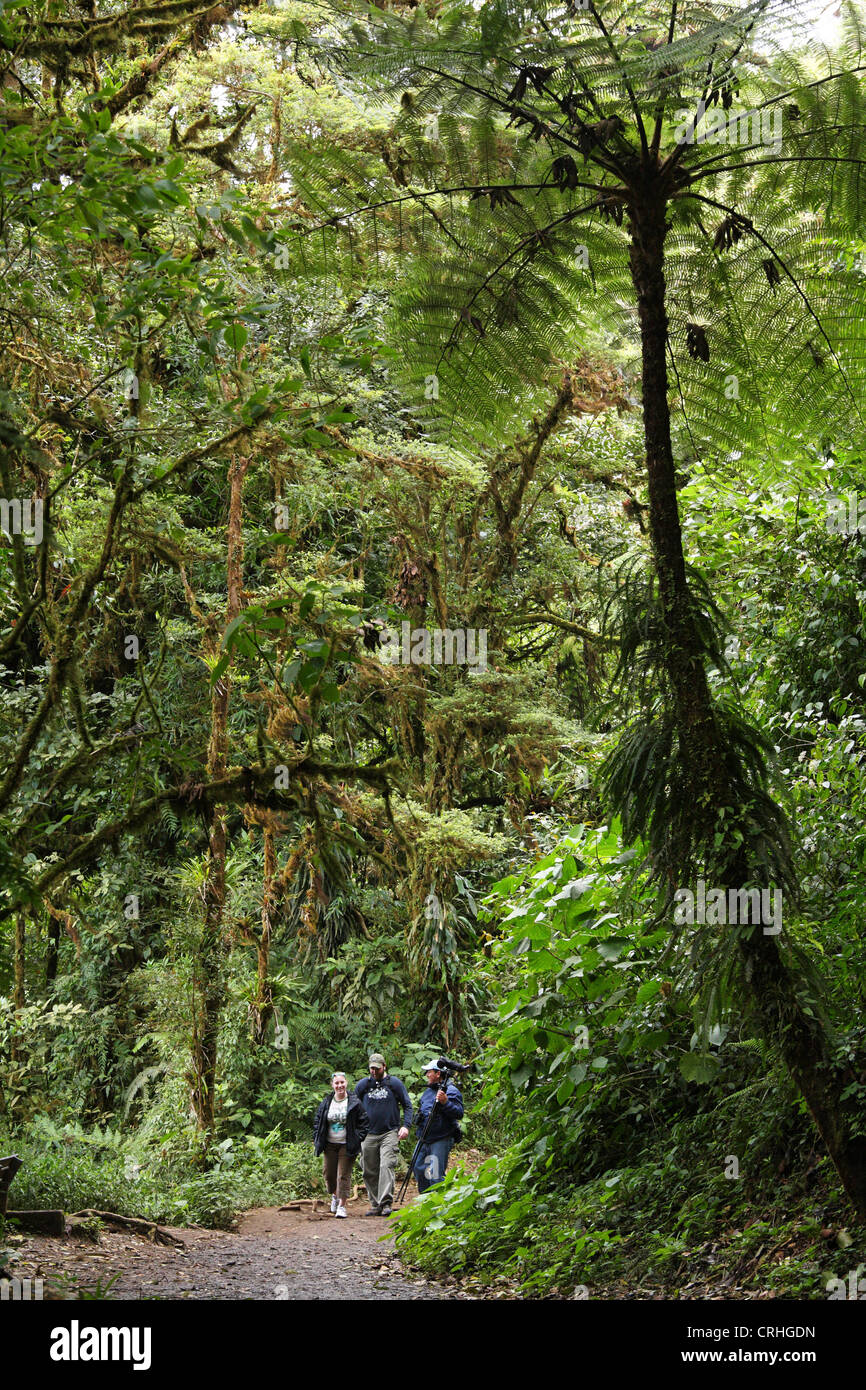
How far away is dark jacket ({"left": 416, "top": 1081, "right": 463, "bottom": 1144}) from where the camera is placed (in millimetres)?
9109

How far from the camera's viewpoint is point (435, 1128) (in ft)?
30.2

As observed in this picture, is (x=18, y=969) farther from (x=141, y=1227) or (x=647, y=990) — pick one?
(x=647, y=990)

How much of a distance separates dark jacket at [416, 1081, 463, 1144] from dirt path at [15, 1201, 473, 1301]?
2.88ft

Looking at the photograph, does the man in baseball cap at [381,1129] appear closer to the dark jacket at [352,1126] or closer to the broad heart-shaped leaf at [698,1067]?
the dark jacket at [352,1126]

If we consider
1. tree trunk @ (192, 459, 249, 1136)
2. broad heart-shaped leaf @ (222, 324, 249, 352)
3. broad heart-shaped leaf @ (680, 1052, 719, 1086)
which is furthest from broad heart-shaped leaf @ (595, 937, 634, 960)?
tree trunk @ (192, 459, 249, 1136)

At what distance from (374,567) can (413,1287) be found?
9199mm

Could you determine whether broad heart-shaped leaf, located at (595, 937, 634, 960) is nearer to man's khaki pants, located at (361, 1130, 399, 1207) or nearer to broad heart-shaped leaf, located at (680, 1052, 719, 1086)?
broad heart-shaped leaf, located at (680, 1052, 719, 1086)

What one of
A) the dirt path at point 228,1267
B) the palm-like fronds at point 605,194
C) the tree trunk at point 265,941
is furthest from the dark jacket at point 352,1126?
the palm-like fronds at point 605,194

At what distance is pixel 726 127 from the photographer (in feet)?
12.4

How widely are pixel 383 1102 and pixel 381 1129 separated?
23cm

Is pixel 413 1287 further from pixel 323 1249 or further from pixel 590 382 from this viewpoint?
pixel 590 382

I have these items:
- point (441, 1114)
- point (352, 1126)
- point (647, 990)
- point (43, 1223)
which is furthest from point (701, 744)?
point (352, 1126)

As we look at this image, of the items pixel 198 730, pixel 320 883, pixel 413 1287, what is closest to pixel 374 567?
pixel 198 730

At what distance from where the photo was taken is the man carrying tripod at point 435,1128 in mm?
9109
